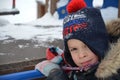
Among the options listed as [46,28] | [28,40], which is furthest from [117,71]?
[46,28]

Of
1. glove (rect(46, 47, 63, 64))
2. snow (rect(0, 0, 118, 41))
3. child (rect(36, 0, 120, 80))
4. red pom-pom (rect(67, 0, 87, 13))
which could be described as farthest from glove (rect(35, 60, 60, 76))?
snow (rect(0, 0, 118, 41))

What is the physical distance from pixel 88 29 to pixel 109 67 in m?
A: 0.21

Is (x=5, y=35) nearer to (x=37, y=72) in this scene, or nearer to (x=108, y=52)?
(x=37, y=72)

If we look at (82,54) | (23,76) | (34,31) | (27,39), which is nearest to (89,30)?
(82,54)

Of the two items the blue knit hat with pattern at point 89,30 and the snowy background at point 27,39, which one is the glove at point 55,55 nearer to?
the blue knit hat with pattern at point 89,30

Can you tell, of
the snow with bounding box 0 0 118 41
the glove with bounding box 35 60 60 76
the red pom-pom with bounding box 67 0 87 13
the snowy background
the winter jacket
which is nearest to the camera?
the winter jacket

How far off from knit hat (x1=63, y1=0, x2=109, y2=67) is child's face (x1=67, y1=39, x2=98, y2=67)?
2 cm

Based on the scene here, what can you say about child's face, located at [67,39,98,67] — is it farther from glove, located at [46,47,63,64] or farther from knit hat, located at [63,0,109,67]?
glove, located at [46,47,63,64]

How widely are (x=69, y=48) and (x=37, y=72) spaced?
0.89 feet

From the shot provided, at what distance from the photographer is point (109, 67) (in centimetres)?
150

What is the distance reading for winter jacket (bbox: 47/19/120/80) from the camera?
149 cm

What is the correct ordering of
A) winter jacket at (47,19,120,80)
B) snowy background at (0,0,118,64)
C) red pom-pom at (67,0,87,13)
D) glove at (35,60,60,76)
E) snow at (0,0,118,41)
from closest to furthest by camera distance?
1. winter jacket at (47,19,120,80)
2. red pom-pom at (67,0,87,13)
3. glove at (35,60,60,76)
4. snowy background at (0,0,118,64)
5. snow at (0,0,118,41)

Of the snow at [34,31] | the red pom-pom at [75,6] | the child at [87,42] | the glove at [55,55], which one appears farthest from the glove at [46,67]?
the snow at [34,31]

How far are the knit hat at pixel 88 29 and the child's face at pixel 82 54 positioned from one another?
0.02 metres
